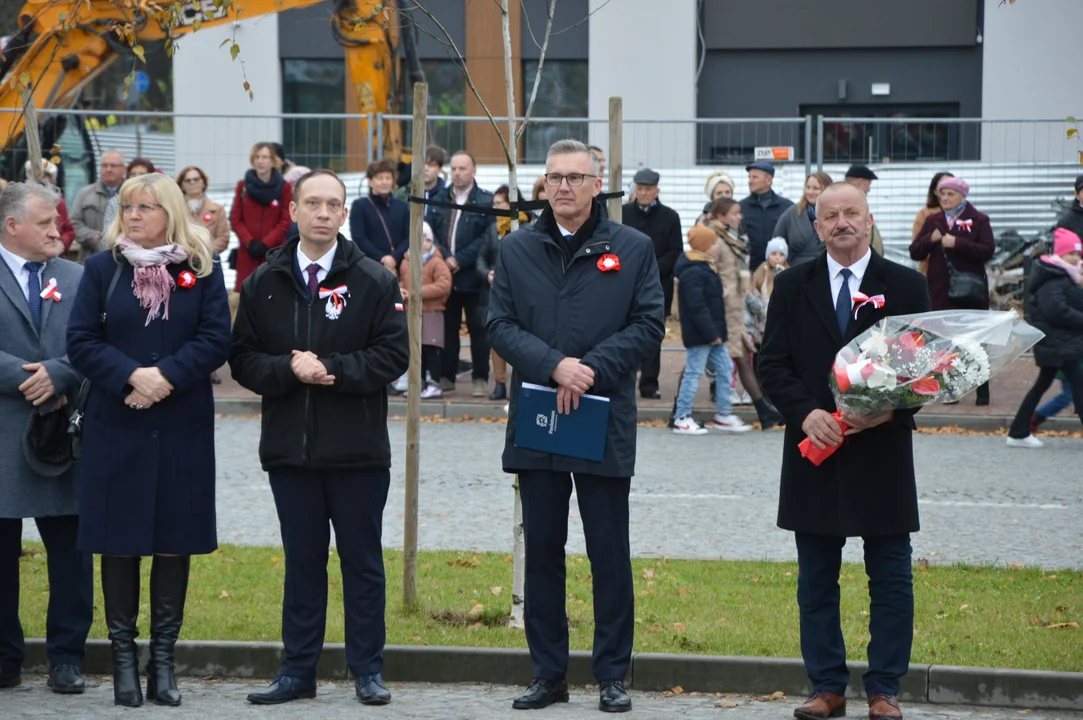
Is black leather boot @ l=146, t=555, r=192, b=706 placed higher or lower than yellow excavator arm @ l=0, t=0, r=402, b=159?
lower

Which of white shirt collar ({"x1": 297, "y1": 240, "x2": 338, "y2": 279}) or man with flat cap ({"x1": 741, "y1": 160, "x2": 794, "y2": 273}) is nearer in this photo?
white shirt collar ({"x1": 297, "y1": 240, "x2": 338, "y2": 279})

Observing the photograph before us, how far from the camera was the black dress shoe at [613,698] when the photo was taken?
21.2 ft

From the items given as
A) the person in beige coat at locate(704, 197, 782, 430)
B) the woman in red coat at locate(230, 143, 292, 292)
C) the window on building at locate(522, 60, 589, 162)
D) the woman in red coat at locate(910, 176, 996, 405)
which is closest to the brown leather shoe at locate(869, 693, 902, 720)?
the person in beige coat at locate(704, 197, 782, 430)

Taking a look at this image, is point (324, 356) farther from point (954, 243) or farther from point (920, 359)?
point (954, 243)

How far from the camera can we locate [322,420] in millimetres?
6605

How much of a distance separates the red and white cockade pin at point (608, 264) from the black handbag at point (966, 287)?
967 centimetres

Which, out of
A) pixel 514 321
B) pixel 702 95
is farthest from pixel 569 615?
pixel 702 95

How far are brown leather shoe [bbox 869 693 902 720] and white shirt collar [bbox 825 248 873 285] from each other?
164 centimetres

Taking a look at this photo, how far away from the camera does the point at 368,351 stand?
6645 mm

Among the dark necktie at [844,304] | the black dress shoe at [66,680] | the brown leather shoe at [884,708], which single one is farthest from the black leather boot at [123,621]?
the dark necktie at [844,304]

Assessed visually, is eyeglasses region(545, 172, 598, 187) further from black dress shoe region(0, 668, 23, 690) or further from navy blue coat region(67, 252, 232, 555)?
black dress shoe region(0, 668, 23, 690)

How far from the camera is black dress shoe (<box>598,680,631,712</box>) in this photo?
21.2 ft

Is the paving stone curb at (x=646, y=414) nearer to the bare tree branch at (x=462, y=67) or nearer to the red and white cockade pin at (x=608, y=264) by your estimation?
the bare tree branch at (x=462, y=67)

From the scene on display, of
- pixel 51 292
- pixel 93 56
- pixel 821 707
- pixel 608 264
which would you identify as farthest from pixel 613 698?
pixel 93 56
